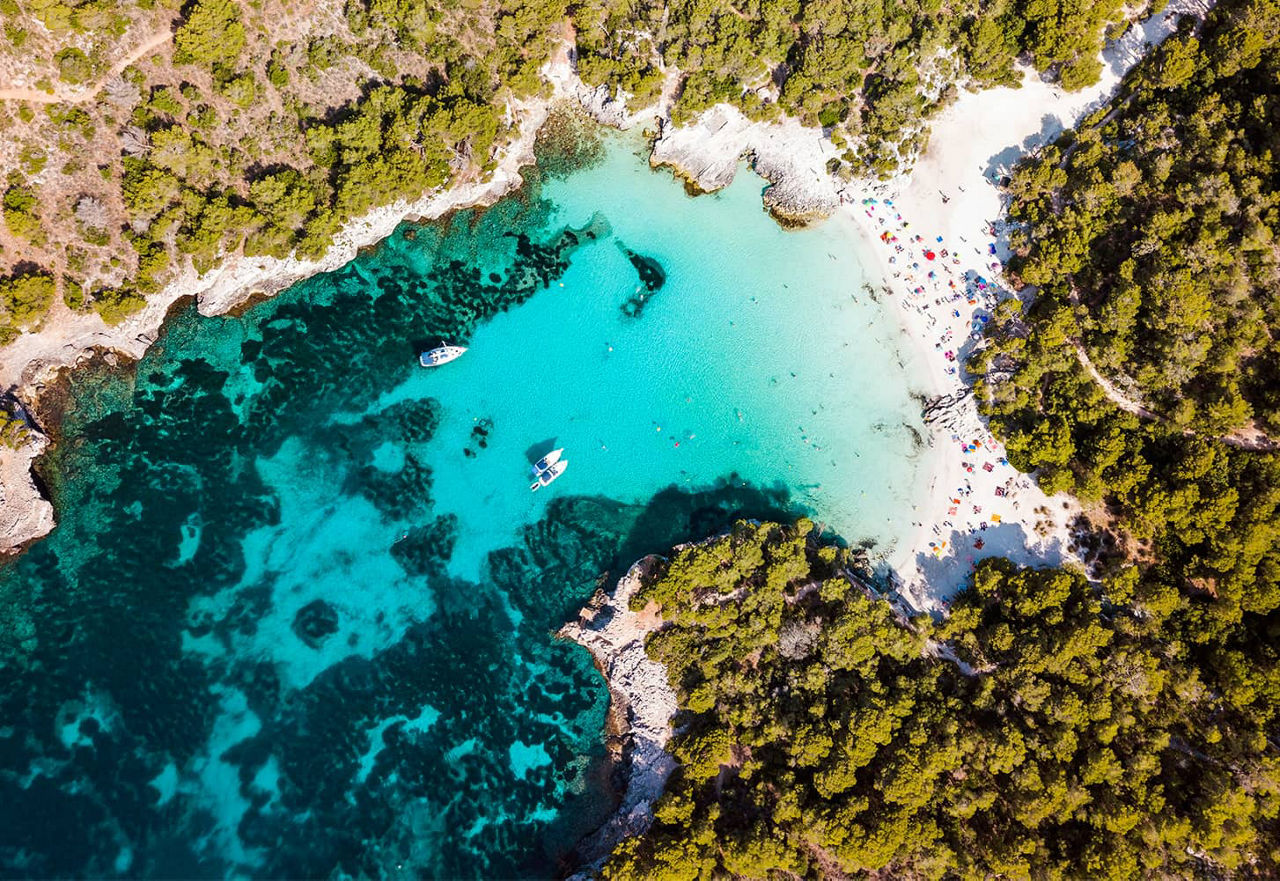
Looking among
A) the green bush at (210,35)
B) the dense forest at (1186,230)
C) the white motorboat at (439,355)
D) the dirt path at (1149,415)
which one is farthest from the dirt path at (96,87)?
the dirt path at (1149,415)

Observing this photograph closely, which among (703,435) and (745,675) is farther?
(703,435)

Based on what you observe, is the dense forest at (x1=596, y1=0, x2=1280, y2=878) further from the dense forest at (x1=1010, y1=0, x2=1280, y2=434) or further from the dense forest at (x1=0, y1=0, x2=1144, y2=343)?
the dense forest at (x1=0, y1=0, x2=1144, y2=343)

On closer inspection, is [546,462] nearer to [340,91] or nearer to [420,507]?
[420,507]

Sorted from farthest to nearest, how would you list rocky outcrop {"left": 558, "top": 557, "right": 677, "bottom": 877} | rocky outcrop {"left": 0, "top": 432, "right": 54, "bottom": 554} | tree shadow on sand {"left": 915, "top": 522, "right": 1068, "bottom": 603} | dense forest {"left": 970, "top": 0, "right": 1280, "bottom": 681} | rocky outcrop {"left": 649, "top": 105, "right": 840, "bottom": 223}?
Result: rocky outcrop {"left": 649, "top": 105, "right": 840, "bottom": 223} → tree shadow on sand {"left": 915, "top": 522, "right": 1068, "bottom": 603} → rocky outcrop {"left": 558, "top": 557, "right": 677, "bottom": 877} → rocky outcrop {"left": 0, "top": 432, "right": 54, "bottom": 554} → dense forest {"left": 970, "top": 0, "right": 1280, "bottom": 681}

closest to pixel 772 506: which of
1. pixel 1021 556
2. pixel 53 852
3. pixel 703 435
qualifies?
pixel 703 435

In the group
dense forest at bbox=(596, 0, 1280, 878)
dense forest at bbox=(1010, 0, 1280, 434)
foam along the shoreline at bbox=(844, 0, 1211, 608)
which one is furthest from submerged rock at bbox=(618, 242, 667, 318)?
dense forest at bbox=(1010, 0, 1280, 434)

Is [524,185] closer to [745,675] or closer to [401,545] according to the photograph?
[401,545]

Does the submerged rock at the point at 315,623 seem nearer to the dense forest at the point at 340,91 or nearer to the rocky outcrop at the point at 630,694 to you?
the rocky outcrop at the point at 630,694
